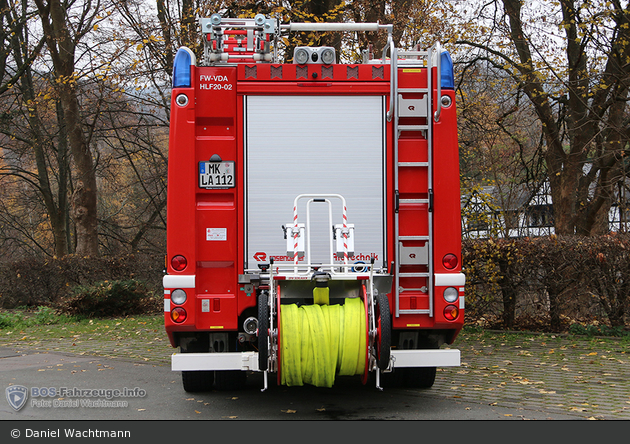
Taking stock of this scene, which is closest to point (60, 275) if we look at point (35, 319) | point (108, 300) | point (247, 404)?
point (35, 319)

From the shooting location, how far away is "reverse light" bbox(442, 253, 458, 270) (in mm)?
5992

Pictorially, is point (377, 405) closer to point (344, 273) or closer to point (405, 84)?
point (344, 273)

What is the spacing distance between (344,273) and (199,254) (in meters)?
1.36

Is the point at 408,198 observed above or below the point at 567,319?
above

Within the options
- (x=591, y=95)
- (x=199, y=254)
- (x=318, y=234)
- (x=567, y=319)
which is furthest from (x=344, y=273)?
(x=591, y=95)

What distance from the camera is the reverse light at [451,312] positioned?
5.97 metres

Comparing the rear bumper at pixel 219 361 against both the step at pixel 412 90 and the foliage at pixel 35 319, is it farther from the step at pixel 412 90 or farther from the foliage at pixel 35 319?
the foliage at pixel 35 319

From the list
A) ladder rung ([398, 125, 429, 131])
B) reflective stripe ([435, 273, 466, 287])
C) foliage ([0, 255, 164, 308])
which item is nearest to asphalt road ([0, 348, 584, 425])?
reflective stripe ([435, 273, 466, 287])

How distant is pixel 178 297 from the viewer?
19.1 ft

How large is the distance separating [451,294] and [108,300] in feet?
35.6

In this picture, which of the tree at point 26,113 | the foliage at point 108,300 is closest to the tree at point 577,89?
the foliage at point 108,300

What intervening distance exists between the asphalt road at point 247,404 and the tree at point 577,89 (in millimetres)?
7073

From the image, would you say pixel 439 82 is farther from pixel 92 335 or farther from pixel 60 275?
pixel 60 275

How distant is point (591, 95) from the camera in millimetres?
12531
